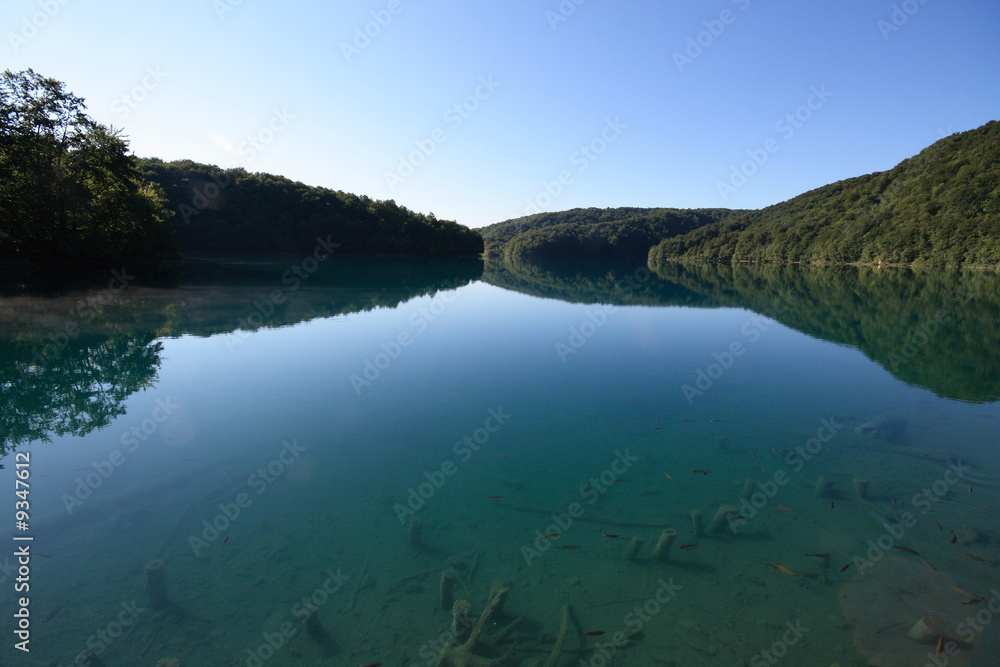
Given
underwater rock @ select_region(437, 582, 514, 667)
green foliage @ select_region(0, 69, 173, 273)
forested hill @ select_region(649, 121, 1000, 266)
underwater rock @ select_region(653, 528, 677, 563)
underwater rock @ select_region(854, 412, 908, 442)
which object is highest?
green foliage @ select_region(0, 69, 173, 273)

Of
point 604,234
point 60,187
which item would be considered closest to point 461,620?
point 60,187

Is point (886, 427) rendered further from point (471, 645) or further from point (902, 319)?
point (902, 319)

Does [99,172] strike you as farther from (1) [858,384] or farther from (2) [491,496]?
(1) [858,384]

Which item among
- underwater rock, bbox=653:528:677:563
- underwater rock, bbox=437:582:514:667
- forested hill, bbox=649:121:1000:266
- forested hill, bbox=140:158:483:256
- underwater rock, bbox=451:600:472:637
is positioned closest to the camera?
underwater rock, bbox=437:582:514:667

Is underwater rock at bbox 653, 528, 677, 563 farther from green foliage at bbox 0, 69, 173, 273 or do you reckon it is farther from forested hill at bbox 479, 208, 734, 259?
forested hill at bbox 479, 208, 734, 259

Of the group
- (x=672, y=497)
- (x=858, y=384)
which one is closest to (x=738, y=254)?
(x=858, y=384)

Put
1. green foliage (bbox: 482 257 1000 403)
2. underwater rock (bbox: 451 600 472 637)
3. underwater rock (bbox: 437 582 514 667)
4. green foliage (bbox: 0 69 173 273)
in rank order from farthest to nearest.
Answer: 1. green foliage (bbox: 0 69 173 273)
2. green foliage (bbox: 482 257 1000 403)
3. underwater rock (bbox: 451 600 472 637)
4. underwater rock (bbox: 437 582 514 667)

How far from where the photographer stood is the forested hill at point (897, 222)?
63844 millimetres

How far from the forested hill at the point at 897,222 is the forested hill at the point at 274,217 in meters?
76.4

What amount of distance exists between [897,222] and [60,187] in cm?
11101

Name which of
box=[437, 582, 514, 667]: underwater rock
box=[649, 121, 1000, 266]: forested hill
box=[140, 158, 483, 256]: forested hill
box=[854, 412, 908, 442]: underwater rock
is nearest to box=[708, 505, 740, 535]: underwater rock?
box=[437, 582, 514, 667]: underwater rock

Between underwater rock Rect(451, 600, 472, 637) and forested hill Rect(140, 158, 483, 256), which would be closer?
underwater rock Rect(451, 600, 472, 637)

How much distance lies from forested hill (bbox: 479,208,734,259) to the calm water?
12707 cm

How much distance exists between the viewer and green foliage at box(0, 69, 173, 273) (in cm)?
2559
